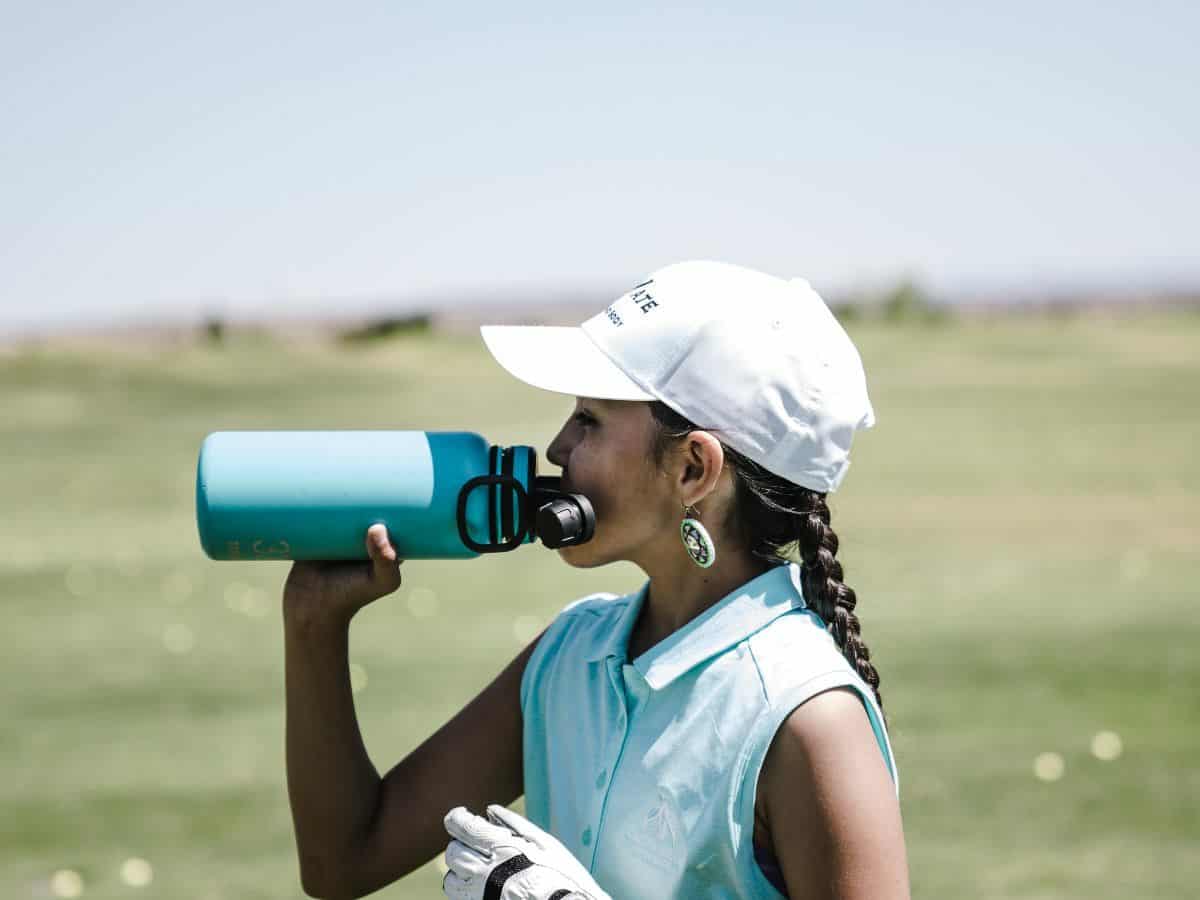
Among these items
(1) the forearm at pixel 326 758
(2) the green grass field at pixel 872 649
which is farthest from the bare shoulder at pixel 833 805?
(2) the green grass field at pixel 872 649

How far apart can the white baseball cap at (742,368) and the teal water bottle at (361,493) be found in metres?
0.17

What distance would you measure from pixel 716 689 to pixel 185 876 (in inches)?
141

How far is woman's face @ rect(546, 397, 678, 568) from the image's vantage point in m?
2.35

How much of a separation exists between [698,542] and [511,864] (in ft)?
1.70

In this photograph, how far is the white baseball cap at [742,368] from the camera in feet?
7.47

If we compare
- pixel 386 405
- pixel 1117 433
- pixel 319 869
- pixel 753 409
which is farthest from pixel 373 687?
pixel 386 405

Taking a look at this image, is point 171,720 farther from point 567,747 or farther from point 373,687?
point 567,747

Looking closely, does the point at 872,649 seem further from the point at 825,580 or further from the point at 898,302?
the point at 898,302

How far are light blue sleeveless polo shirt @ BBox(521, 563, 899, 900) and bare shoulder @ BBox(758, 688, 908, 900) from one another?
0.10 feet

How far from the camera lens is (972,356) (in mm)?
29547

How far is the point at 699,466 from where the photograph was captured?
234cm

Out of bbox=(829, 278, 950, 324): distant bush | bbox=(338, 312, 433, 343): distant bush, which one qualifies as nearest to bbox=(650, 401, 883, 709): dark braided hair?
bbox=(338, 312, 433, 343): distant bush

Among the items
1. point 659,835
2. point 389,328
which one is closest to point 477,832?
point 659,835

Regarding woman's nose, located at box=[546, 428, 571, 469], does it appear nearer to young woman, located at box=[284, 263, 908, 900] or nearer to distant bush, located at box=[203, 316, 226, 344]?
young woman, located at box=[284, 263, 908, 900]
